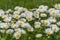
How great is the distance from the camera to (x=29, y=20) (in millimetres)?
6738

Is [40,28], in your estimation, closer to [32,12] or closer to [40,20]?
[40,20]

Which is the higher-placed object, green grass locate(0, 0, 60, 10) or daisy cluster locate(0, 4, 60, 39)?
green grass locate(0, 0, 60, 10)

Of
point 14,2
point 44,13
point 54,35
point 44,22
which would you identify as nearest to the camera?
point 54,35

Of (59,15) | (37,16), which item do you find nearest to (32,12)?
(37,16)

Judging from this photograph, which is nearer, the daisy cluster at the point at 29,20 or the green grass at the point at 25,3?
the daisy cluster at the point at 29,20

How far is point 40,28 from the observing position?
6.36m

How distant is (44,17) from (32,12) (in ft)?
1.35

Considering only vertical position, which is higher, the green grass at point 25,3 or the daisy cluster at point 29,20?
the green grass at point 25,3

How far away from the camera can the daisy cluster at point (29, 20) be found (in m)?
6.29

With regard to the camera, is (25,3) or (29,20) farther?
(25,3)

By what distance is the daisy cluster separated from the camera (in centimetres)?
629

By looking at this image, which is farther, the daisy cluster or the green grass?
the green grass

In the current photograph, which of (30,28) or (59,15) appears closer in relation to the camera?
(30,28)

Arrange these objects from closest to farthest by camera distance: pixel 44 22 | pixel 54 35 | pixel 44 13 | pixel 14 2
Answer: pixel 54 35, pixel 44 22, pixel 44 13, pixel 14 2
